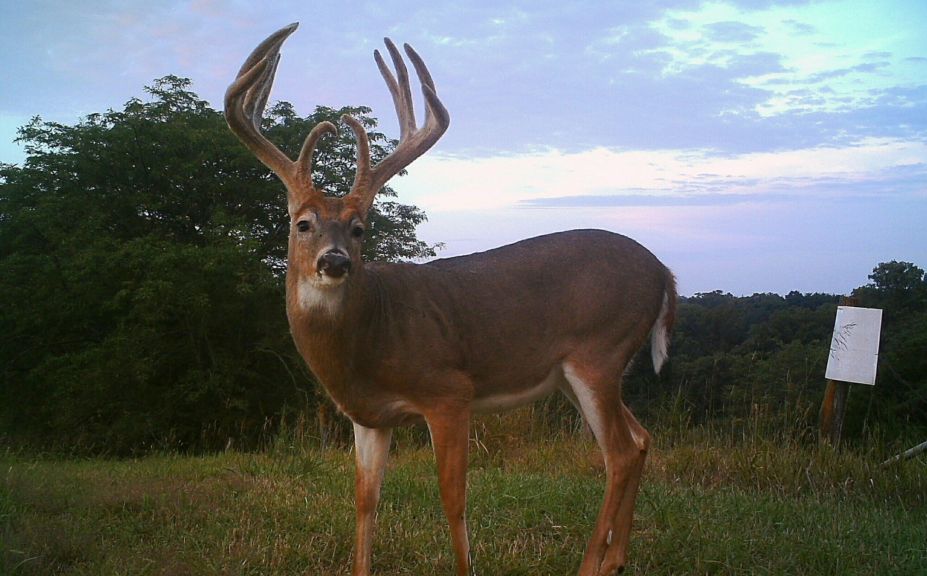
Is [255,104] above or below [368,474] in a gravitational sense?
above

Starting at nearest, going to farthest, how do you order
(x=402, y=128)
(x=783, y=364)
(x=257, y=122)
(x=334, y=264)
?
(x=334, y=264), (x=257, y=122), (x=402, y=128), (x=783, y=364)

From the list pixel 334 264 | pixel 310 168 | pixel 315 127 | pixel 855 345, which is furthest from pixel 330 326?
pixel 855 345

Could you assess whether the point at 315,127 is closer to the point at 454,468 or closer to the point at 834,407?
the point at 454,468

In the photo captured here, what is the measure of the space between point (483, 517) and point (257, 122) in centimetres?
295

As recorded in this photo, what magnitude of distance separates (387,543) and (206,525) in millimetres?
1220

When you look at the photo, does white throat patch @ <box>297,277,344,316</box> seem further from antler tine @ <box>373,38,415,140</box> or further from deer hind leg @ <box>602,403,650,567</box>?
deer hind leg @ <box>602,403,650,567</box>

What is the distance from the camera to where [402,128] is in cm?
495

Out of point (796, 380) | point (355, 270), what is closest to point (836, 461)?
point (796, 380)

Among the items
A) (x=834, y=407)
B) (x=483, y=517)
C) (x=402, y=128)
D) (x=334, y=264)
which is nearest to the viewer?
(x=334, y=264)

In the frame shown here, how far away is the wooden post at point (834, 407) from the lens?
7871 millimetres

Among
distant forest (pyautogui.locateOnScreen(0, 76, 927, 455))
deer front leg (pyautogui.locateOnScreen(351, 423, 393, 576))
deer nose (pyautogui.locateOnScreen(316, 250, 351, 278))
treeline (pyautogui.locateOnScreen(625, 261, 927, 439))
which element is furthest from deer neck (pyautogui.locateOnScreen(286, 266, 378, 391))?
distant forest (pyautogui.locateOnScreen(0, 76, 927, 455))

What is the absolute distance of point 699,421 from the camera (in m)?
9.21

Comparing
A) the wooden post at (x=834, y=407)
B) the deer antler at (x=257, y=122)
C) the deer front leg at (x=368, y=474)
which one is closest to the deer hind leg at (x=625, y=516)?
the deer front leg at (x=368, y=474)

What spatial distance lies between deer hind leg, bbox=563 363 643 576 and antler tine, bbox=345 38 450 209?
59.6 inches
